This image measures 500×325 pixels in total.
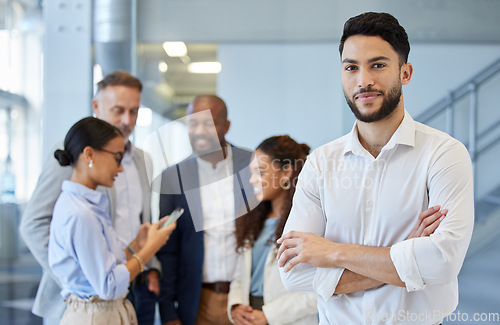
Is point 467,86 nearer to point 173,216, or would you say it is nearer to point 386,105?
point 386,105

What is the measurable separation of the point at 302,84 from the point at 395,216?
1.16 m

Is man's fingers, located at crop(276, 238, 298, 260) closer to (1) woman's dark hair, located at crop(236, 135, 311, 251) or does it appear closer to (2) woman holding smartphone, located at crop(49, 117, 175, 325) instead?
(1) woman's dark hair, located at crop(236, 135, 311, 251)

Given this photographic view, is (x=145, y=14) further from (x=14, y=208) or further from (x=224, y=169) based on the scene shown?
(x=14, y=208)

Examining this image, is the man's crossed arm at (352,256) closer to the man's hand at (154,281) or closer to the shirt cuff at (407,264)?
the shirt cuff at (407,264)

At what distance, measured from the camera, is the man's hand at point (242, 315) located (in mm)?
2223

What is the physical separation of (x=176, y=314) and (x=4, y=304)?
4.83ft

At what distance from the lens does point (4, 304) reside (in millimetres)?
3338

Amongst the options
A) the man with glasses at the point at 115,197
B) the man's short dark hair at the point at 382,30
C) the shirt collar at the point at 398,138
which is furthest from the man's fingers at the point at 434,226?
the man with glasses at the point at 115,197

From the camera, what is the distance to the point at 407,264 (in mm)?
1386

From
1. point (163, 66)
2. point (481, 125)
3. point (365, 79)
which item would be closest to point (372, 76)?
point (365, 79)

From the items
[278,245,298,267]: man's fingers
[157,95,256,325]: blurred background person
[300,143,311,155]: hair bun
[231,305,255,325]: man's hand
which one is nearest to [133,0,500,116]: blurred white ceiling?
[157,95,256,325]: blurred background person

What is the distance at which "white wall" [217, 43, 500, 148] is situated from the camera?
6.61ft

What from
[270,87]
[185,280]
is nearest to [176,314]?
[185,280]

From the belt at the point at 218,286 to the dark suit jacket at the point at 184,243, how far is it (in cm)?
4
